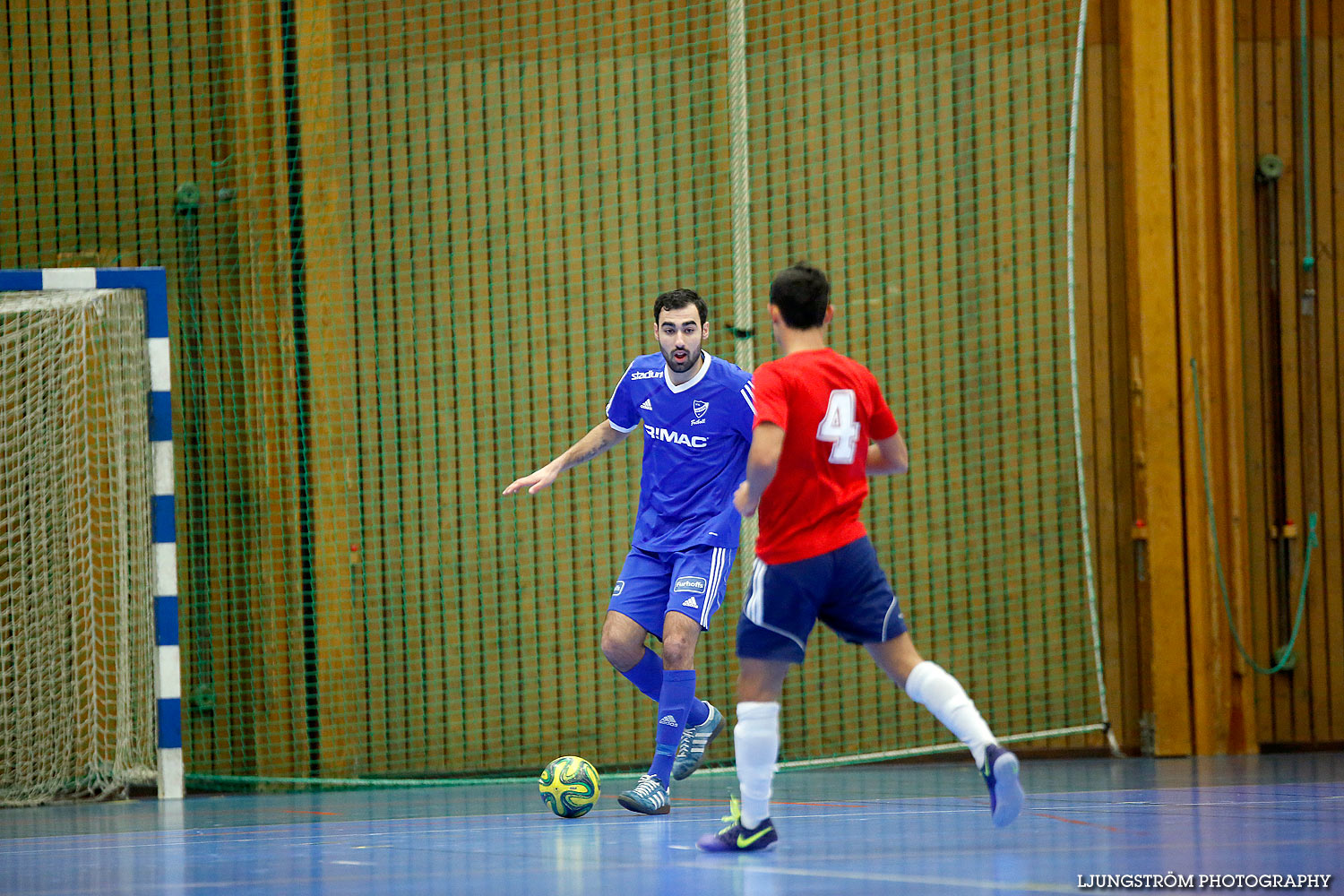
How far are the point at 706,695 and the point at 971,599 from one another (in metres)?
1.79

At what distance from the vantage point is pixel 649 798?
5.75 metres

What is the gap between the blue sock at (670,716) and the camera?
19.1ft

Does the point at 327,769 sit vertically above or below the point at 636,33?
below

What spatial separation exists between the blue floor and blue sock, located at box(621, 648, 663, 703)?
21.8 inches

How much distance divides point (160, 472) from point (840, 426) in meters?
4.87

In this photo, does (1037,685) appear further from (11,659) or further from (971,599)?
(11,659)

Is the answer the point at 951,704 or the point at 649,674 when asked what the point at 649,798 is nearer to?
the point at 649,674

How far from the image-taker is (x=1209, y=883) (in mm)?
3375

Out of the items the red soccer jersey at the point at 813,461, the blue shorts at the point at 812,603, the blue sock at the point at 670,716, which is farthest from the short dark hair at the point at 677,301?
the blue shorts at the point at 812,603

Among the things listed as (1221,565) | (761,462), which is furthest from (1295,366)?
(761,462)

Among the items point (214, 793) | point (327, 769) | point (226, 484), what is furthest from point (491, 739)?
point (226, 484)

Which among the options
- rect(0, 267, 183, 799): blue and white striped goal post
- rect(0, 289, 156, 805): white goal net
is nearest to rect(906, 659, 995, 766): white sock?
rect(0, 267, 183, 799): blue and white striped goal post

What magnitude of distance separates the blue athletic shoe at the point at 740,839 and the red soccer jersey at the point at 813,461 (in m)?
0.83

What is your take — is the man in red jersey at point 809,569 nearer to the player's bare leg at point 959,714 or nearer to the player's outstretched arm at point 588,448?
the player's bare leg at point 959,714
